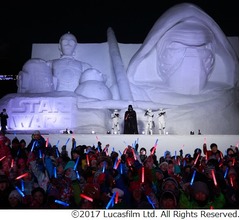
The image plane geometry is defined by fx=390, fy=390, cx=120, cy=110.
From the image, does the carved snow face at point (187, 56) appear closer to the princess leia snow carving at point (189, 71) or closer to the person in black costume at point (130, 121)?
the princess leia snow carving at point (189, 71)

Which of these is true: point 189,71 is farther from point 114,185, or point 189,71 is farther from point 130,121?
point 114,185

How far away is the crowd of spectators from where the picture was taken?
13.9 ft

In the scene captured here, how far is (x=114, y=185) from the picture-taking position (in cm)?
489

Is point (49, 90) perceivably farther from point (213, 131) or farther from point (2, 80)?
point (2, 80)

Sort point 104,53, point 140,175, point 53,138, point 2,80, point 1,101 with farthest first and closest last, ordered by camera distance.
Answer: point 2,80, point 104,53, point 1,101, point 53,138, point 140,175

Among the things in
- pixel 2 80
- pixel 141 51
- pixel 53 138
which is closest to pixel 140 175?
pixel 53 138

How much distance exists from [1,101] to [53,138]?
10.3 ft

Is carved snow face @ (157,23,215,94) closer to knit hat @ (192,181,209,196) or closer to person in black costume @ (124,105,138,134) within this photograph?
person in black costume @ (124,105,138,134)

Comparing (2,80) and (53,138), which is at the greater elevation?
(2,80)

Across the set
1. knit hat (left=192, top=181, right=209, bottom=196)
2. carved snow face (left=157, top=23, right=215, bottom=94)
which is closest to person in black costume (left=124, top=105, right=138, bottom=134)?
carved snow face (left=157, top=23, right=215, bottom=94)

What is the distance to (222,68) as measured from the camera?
48.1 feet

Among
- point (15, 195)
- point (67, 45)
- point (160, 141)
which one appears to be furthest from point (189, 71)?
point (15, 195)

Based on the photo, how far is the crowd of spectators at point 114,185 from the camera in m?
4.24

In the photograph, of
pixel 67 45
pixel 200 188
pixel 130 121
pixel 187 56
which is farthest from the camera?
pixel 67 45
